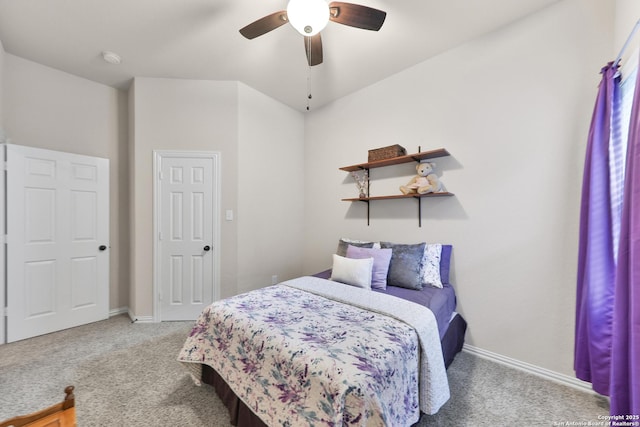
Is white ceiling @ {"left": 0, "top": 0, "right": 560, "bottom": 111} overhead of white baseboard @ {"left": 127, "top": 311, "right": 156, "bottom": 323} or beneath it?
overhead

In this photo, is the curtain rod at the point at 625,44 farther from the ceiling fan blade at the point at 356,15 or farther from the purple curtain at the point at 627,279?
the ceiling fan blade at the point at 356,15

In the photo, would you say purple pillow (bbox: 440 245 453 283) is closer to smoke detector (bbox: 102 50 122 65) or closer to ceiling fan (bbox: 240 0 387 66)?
ceiling fan (bbox: 240 0 387 66)

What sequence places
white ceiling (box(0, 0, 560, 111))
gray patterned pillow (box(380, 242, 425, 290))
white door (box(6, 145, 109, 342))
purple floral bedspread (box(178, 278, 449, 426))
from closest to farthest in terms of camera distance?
purple floral bedspread (box(178, 278, 449, 426)), white ceiling (box(0, 0, 560, 111)), gray patterned pillow (box(380, 242, 425, 290)), white door (box(6, 145, 109, 342))

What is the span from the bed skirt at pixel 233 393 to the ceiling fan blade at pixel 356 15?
2286mm

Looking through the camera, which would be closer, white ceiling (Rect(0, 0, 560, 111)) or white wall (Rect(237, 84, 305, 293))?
white ceiling (Rect(0, 0, 560, 111))

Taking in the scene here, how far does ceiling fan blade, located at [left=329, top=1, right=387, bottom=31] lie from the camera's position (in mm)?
1562

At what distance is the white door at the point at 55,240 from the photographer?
2.52 meters

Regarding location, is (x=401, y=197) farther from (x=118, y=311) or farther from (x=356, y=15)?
(x=118, y=311)

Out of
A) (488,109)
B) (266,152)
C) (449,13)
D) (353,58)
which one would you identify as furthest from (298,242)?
(449,13)

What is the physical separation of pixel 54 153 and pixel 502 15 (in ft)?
15.0

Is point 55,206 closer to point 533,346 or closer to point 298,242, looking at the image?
point 298,242

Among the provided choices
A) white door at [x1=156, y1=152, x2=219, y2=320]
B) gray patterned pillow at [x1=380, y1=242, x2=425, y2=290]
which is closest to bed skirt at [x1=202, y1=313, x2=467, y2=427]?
gray patterned pillow at [x1=380, y1=242, x2=425, y2=290]

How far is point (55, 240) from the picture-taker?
277cm

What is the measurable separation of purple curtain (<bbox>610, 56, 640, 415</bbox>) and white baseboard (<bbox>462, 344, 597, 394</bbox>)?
746 millimetres
